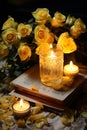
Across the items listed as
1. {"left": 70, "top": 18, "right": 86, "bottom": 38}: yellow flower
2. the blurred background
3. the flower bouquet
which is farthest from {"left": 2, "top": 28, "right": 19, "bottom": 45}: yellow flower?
the blurred background

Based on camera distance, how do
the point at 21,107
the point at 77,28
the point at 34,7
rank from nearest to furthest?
the point at 21,107 → the point at 77,28 → the point at 34,7

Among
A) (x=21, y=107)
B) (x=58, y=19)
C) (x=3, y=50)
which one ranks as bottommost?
(x=21, y=107)

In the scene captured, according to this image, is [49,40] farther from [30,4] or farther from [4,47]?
[30,4]

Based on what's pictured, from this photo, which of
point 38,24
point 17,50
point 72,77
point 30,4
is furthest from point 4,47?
point 30,4

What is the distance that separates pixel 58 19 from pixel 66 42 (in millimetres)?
97

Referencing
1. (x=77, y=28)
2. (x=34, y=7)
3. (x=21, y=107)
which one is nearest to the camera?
(x=21, y=107)

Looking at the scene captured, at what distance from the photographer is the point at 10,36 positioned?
3.33ft

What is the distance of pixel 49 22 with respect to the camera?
108 centimetres

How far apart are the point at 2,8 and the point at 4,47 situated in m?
0.80

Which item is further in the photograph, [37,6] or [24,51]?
[37,6]

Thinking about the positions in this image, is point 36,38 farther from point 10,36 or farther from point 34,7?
point 34,7

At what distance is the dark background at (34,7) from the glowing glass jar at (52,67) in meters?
0.60

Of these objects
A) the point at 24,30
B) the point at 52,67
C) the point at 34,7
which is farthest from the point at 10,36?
the point at 34,7

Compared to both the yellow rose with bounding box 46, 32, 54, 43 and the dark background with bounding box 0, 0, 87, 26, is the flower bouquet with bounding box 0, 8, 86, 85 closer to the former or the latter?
the yellow rose with bounding box 46, 32, 54, 43
